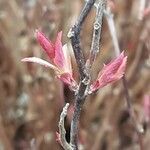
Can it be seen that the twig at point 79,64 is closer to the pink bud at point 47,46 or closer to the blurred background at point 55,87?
the pink bud at point 47,46

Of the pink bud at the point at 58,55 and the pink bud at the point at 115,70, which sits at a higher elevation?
the pink bud at the point at 58,55

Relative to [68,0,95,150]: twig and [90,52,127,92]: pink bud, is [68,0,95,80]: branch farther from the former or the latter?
[90,52,127,92]: pink bud

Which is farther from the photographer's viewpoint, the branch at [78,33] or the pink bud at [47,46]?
the pink bud at [47,46]

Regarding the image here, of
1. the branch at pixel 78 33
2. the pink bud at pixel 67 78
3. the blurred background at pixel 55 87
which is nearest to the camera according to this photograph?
the branch at pixel 78 33

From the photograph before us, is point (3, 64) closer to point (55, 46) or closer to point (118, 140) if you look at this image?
point (118, 140)

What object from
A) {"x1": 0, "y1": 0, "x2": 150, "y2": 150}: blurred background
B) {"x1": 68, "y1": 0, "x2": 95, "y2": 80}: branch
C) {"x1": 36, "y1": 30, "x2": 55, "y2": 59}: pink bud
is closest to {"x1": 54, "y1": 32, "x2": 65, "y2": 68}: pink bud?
{"x1": 36, "y1": 30, "x2": 55, "y2": 59}: pink bud

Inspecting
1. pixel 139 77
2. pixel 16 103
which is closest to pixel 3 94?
pixel 16 103

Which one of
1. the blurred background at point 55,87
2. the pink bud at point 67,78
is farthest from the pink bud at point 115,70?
the blurred background at point 55,87

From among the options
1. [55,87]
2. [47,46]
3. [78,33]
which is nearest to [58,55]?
[47,46]
